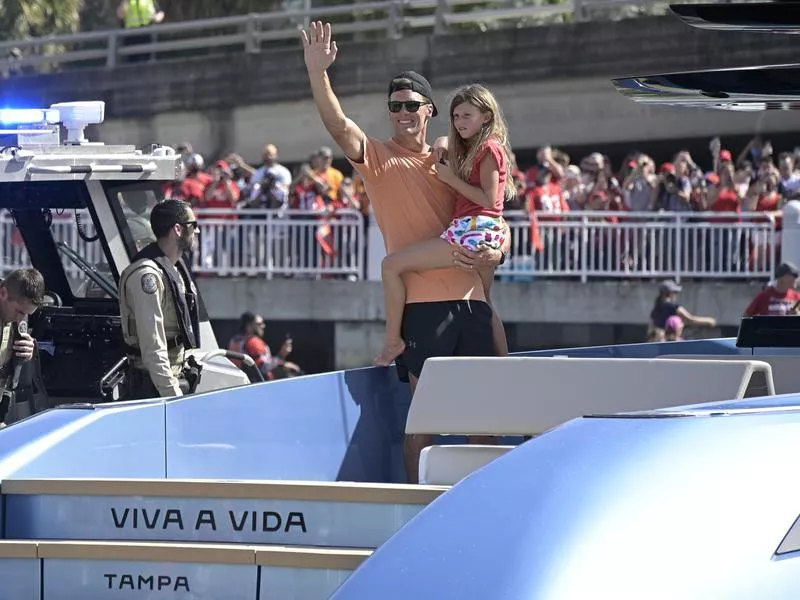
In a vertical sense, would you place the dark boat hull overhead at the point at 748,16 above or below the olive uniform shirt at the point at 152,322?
above

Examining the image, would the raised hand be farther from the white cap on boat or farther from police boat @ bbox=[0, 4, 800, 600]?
the white cap on boat

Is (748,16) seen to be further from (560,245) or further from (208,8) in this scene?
(208,8)

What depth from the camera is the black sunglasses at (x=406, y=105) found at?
5.96m

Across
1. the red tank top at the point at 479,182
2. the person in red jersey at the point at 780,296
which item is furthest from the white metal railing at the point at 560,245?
the red tank top at the point at 479,182

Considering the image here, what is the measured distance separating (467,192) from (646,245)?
14.0 metres

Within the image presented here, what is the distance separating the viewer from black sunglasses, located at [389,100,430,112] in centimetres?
596

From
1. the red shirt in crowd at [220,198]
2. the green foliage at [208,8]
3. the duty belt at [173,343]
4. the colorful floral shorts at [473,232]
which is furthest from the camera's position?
the green foliage at [208,8]

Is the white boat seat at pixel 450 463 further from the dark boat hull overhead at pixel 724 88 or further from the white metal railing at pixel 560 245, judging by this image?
the white metal railing at pixel 560 245

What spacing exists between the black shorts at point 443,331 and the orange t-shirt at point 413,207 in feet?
0.11

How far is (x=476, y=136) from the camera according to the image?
5957 millimetres

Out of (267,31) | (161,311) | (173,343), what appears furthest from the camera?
(267,31)

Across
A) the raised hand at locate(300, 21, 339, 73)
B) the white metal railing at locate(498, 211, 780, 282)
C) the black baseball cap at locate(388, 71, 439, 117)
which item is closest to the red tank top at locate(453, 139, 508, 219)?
the black baseball cap at locate(388, 71, 439, 117)

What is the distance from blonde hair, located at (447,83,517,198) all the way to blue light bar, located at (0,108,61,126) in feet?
9.37

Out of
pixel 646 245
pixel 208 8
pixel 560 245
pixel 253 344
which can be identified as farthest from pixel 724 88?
pixel 208 8
